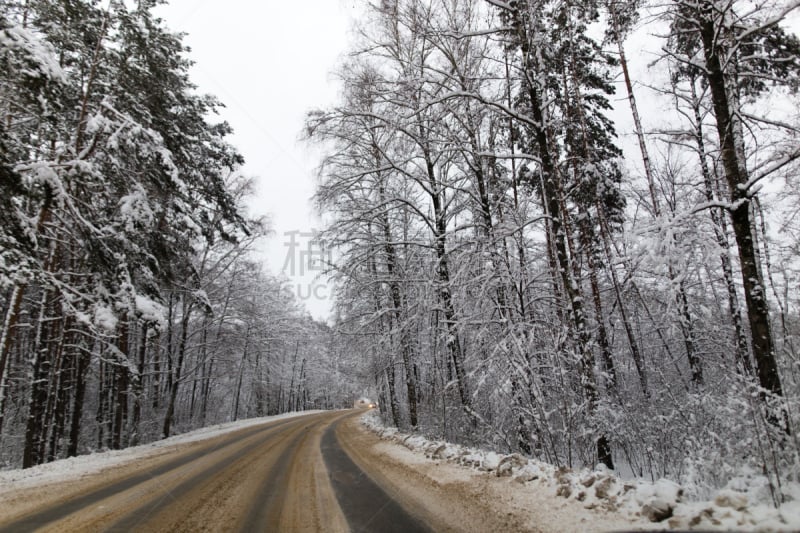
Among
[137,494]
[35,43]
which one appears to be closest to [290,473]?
[137,494]

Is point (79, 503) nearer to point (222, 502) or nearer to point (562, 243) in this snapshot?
point (222, 502)

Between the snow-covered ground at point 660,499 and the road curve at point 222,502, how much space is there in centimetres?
152

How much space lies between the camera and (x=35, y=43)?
645 cm

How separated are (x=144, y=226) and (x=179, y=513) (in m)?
7.60

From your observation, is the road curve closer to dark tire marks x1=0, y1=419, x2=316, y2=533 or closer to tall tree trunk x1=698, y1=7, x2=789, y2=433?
dark tire marks x1=0, y1=419, x2=316, y2=533

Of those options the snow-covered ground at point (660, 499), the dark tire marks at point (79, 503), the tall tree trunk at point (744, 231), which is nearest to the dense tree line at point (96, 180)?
the dark tire marks at point (79, 503)

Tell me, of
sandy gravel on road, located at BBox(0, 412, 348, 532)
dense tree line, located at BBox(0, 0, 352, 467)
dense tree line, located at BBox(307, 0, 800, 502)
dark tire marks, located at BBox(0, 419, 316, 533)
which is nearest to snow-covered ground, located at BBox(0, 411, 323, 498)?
sandy gravel on road, located at BBox(0, 412, 348, 532)

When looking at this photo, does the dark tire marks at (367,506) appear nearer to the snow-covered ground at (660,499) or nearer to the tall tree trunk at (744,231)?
the snow-covered ground at (660,499)

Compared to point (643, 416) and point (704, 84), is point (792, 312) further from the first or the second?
point (704, 84)

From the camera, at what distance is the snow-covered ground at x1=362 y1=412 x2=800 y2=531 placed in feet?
7.63

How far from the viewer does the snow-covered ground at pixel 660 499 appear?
7.63 ft

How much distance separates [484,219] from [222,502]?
305 inches

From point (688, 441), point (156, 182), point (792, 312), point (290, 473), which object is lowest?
point (290, 473)

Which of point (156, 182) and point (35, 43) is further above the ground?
point (35, 43)
